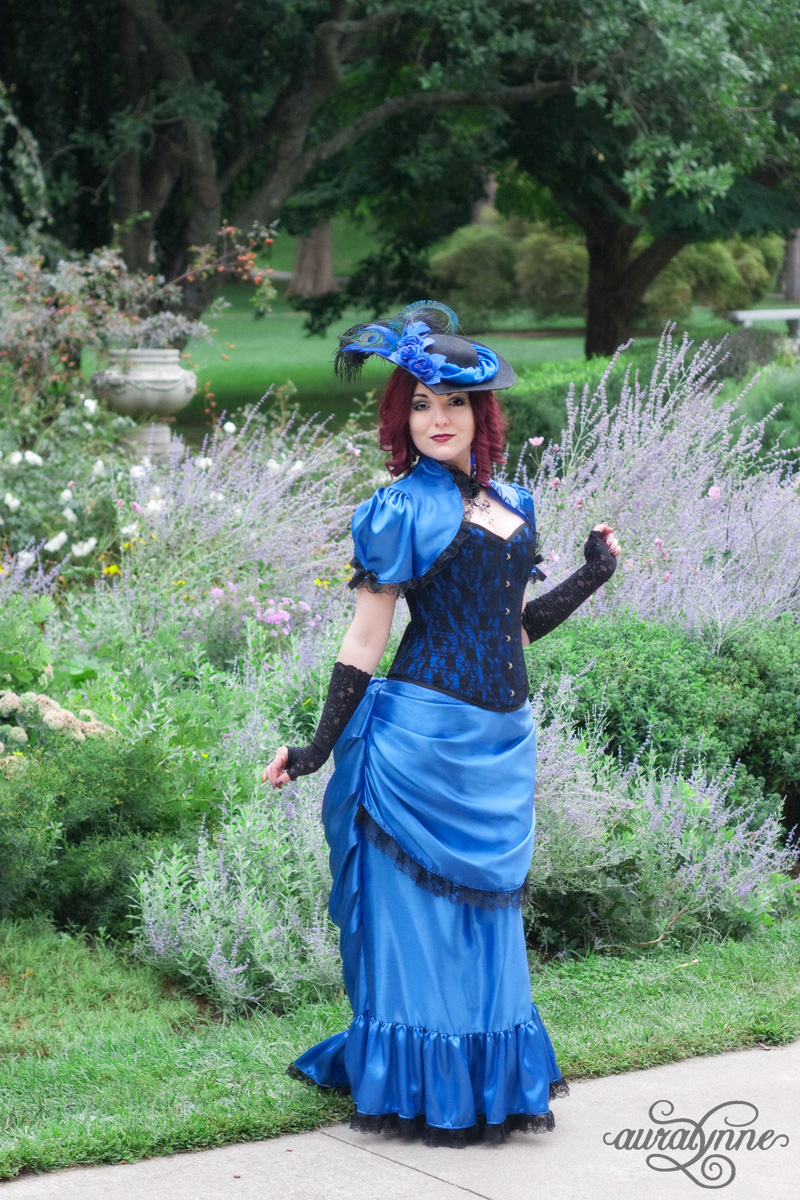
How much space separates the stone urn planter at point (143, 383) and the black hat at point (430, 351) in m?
7.00

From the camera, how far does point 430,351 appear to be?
9.86 ft

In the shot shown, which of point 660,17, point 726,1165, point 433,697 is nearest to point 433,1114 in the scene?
point 726,1165

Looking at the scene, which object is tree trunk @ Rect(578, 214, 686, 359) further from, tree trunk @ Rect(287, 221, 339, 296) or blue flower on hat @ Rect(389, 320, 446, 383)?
tree trunk @ Rect(287, 221, 339, 296)

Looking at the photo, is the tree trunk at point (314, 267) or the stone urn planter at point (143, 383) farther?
the tree trunk at point (314, 267)

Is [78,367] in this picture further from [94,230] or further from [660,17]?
[660,17]

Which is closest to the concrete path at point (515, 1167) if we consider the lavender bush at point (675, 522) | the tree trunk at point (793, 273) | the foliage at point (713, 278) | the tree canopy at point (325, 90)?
the lavender bush at point (675, 522)

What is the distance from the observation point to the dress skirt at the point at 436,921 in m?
2.89

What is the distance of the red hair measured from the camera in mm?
3021

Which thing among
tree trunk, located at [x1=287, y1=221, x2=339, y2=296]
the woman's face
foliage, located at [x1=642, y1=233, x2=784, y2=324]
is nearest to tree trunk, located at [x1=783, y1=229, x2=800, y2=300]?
A: foliage, located at [x1=642, y1=233, x2=784, y2=324]

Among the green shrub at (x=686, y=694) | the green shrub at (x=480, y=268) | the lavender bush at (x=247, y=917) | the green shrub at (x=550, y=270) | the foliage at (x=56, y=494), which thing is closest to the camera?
the lavender bush at (x=247, y=917)

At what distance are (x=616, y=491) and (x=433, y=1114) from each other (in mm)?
3482

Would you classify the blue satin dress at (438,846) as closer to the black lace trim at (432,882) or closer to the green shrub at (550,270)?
the black lace trim at (432,882)

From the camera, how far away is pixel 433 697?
2.94 meters

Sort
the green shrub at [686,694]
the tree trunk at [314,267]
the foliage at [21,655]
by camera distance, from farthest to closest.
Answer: the tree trunk at [314,267], the foliage at [21,655], the green shrub at [686,694]
